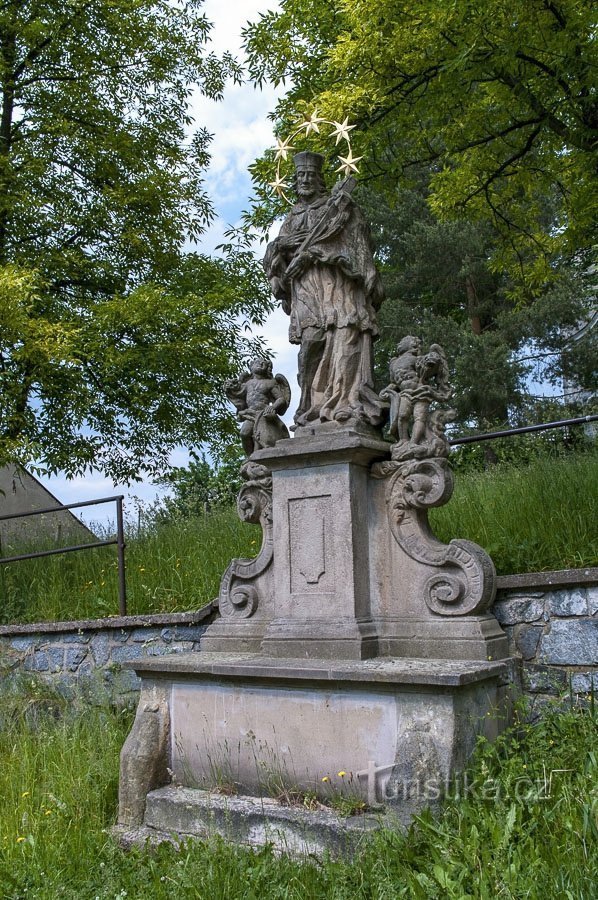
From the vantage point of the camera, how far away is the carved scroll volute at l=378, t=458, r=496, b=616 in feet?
14.8

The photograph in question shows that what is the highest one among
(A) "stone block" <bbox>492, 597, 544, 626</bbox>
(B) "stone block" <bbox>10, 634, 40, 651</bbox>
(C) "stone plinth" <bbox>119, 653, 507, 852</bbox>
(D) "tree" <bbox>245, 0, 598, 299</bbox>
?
(D) "tree" <bbox>245, 0, 598, 299</bbox>

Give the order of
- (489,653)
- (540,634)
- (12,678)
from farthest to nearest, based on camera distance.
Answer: (12,678)
(540,634)
(489,653)

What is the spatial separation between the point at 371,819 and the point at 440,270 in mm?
15142

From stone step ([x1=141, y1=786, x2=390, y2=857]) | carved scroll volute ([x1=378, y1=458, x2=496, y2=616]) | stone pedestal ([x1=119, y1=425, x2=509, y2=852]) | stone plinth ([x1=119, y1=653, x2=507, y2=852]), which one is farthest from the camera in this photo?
carved scroll volute ([x1=378, y1=458, x2=496, y2=616])

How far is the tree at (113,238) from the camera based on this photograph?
895 centimetres

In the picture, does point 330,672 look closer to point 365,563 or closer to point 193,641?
point 365,563

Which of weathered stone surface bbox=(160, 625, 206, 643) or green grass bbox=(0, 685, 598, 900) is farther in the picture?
weathered stone surface bbox=(160, 625, 206, 643)

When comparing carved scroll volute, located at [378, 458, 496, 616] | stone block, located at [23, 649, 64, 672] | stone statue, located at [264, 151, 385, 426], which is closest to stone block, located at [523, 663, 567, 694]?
carved scroll volute, located at [378, 458, 496, 616]

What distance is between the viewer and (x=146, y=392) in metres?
9.32

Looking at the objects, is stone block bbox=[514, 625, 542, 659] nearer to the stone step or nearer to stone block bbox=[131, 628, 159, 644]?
the stone step

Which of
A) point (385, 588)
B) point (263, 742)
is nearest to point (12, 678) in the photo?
point (263, 742)

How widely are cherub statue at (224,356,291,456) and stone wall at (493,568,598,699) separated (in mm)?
1721

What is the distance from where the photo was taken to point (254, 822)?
13.8 feet

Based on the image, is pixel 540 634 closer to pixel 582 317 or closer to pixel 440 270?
pixel 582 317
